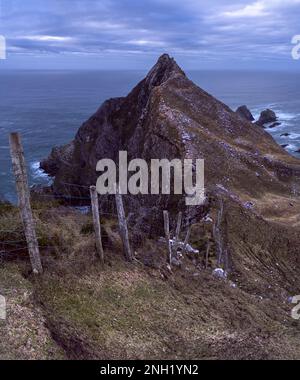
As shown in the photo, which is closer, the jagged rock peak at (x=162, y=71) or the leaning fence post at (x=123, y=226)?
the leaning fence post at (x=123, y=226)

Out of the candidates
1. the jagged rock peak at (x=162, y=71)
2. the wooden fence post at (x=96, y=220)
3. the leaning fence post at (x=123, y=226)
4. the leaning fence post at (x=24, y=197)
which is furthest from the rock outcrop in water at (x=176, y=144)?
the leaning fence post at (x=24, y=197)

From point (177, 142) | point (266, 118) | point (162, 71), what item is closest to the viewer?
point (177, 142)

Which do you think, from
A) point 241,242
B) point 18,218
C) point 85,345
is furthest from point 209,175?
point 85,345

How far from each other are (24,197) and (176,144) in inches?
944

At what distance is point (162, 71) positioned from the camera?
52.0 meters

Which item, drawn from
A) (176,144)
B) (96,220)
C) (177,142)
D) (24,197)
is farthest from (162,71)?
(24,197)

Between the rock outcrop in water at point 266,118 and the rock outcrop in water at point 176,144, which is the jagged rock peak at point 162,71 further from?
the rock outcrop in water at point 266,118

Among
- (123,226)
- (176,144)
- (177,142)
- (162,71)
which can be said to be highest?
(162,71)

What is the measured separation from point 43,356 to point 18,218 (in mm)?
5471

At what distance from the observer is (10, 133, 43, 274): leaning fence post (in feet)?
35.8

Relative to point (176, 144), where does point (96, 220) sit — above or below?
below

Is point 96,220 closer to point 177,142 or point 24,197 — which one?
point 24,197

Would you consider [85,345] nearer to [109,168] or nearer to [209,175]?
[209,175]

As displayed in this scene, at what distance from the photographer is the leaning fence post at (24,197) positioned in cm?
1092
